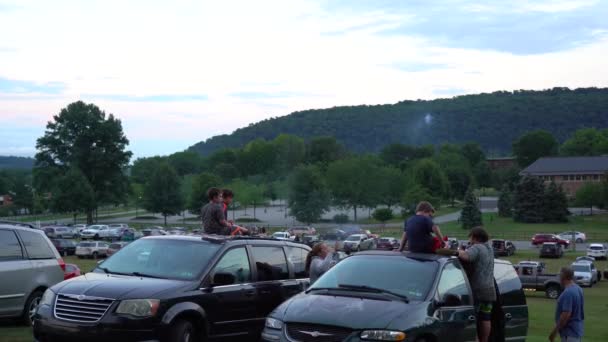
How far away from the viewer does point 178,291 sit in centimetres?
932

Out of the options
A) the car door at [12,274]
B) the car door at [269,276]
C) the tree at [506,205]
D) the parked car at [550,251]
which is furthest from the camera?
the tree at [506,205]

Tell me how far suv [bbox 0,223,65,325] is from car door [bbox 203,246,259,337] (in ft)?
12.6

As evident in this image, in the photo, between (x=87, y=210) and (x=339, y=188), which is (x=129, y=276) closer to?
(x=87, y=210)

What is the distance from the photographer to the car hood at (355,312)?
26.7 feet

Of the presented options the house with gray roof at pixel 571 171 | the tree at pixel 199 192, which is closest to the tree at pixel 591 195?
the house with gray roof at pixel 571 171

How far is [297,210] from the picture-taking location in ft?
286

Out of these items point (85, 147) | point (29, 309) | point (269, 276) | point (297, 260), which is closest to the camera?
point (269, 276)

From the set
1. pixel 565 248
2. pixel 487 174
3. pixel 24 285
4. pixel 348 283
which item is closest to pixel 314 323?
pixel 348 283

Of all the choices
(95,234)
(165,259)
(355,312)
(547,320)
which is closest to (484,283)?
(355,312)

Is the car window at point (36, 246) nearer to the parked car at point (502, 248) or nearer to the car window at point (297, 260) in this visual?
the car window at point (297, 260)

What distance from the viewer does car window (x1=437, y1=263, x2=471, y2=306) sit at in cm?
908

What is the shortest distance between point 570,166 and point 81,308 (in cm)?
12949

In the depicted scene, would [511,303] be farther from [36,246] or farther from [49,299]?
[36,246]

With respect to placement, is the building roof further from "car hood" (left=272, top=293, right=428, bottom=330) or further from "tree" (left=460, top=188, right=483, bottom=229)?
"car hood" (left=272, top=293, right=428, bottom=330)
